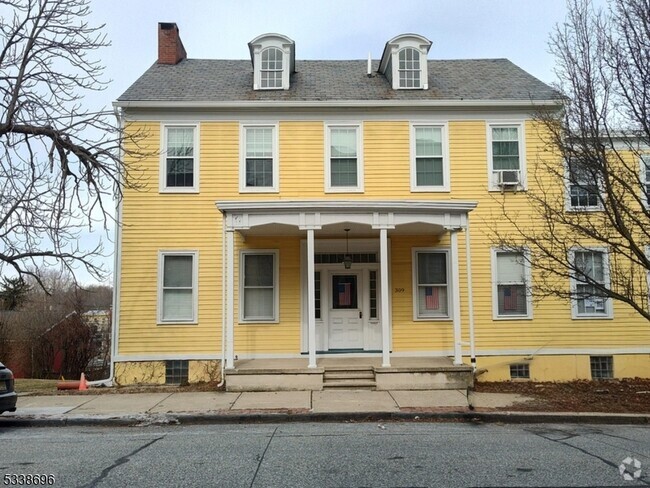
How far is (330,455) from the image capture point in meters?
6.30

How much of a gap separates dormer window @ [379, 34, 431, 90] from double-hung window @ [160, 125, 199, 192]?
5.56 m

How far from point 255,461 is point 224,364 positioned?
6.22m

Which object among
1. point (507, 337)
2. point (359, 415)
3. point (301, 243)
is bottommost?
point (359, 415)

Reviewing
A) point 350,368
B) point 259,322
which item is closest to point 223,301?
point 259,322

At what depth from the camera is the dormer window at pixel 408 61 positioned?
14.3 meters

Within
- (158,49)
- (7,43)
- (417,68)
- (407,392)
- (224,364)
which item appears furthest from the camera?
(158,49)

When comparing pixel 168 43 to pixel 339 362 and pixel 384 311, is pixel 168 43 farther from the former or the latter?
pixel 339 362

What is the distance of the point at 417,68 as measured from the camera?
570 inches

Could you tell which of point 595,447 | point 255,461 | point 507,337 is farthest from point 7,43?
point 507,337

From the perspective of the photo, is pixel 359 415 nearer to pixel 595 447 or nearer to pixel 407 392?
pixel 407 392

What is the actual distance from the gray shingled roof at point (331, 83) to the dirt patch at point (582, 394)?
278 inches

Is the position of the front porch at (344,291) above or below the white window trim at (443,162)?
below

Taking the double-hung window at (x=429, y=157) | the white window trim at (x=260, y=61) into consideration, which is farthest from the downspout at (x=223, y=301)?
the double-hung window at (x=429, y=157)

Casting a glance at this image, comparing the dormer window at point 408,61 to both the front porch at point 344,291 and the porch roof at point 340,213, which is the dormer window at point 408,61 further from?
the porch roof at point 340,213
